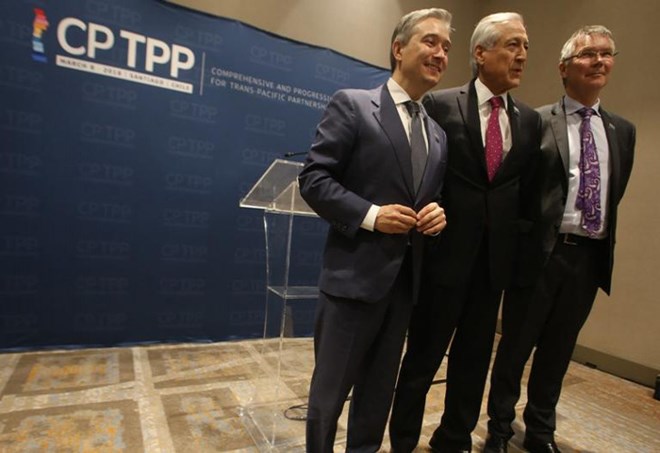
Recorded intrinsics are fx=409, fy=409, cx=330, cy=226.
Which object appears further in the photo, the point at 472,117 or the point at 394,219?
the point at 472,117

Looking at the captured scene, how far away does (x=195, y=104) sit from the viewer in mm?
3051

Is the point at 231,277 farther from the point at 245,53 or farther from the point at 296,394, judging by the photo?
the point at 245,53

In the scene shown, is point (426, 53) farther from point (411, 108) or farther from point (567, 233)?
point (567, 233)

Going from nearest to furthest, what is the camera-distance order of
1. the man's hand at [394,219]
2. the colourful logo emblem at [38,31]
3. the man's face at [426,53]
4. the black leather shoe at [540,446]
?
the man's hand at [394,219], the man's face at [426,53], the black leather shoe at [540,446], the colourful logo emblem at [38,31]

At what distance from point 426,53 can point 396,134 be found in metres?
0.30

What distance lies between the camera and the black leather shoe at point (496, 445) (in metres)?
1.88

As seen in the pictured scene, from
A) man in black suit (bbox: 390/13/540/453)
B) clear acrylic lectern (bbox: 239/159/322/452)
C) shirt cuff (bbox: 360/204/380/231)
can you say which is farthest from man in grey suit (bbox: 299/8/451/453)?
clear acrylic lectern (bbox: 239/159/322/452)

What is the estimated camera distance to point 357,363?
1.39 meters

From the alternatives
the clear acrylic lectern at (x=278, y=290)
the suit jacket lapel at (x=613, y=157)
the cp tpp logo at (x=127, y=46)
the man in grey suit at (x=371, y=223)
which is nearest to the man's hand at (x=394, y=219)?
the man in grey suit at (x=371, y=223)

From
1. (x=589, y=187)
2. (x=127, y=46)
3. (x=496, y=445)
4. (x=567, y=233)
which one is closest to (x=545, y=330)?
(x=567, y=233)

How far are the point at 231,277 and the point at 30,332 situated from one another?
134 centimetres

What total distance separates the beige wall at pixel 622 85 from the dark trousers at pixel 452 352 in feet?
7.94

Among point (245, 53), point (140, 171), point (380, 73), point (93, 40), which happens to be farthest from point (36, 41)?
point (380, 73)

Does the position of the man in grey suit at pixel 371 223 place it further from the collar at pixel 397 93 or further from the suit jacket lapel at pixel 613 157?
the suit jacket lapel at pixel 613 157
